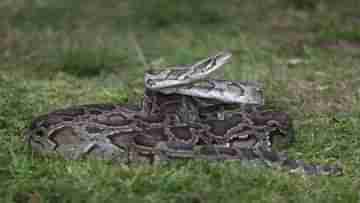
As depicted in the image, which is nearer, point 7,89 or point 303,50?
point 7,89

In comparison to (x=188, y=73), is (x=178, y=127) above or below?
below

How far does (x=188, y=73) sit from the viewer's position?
7289mm

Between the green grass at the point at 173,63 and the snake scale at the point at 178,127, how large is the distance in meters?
0.18

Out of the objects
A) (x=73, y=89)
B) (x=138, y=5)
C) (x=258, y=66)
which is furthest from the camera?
(x=138, y=5)

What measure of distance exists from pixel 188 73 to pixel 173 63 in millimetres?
3281

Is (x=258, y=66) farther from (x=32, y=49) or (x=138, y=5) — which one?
(x=138, y=5)

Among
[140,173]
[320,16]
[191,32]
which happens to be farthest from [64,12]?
[140,173]

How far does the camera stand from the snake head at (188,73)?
7281 millimetres

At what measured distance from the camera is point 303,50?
1122 centimetres

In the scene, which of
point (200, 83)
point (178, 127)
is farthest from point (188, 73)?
point (178, 127)

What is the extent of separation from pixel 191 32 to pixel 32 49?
9.13 feet

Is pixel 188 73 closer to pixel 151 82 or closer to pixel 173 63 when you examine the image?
pixel 151 82

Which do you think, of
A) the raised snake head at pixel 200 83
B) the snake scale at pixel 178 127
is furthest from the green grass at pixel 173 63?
the raised snake head at pixel 200 83

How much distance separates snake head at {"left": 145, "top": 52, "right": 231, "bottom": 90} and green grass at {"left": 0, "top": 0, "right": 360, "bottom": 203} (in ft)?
3.47
